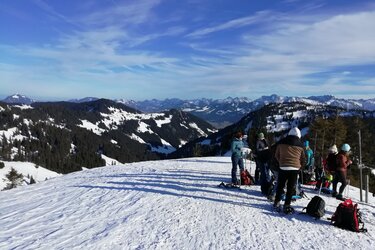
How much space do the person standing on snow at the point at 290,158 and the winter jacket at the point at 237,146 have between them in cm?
319

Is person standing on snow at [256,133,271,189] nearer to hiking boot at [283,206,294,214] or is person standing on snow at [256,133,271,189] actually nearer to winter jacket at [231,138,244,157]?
winter jacket at [231,138,244,157]

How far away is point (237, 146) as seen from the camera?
13648 millimetres

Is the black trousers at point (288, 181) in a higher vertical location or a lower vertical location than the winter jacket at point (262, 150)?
lower

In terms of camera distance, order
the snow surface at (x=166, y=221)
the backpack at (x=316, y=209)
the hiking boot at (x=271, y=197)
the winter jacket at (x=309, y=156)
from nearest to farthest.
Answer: the snow surface at (x=166, y=221) → the backpack at (x=316, y=209) → the hiking boot at (x=271, y=197) → the winter jacket at (x=309, y=156)

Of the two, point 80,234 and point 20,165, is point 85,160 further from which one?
point 80,234

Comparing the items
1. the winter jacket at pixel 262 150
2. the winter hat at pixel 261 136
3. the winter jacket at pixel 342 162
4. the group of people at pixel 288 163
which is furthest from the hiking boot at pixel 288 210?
the winter hat at pixel 261 136

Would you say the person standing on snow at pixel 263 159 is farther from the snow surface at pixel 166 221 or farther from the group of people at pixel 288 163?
the snow surface at pixel 166 221

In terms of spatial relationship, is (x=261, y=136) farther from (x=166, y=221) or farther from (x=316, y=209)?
(x=166, y=221)

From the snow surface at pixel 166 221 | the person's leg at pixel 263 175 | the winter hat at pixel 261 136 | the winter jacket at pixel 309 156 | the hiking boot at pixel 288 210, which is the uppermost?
the winter hat at pixel 261 136

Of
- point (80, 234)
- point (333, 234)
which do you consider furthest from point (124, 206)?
point (333, 234)

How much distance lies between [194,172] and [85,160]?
559 feet

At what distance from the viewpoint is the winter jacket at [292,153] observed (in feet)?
33.1

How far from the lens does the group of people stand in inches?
400

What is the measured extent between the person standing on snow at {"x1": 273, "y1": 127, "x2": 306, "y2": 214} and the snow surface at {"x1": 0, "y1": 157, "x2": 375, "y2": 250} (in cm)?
98
